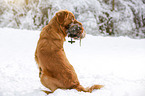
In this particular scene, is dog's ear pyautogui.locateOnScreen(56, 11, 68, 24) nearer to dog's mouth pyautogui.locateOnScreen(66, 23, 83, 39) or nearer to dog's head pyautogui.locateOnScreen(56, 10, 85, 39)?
dog's head pyautogui.locateOnScreen(56, 10, 85, 39)

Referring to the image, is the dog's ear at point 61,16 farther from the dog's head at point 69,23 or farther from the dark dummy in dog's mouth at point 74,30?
the dark dummy in dog's mouth at point 74,30

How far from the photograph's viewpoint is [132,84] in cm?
255

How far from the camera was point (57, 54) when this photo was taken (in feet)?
6.36

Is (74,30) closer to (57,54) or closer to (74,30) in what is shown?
(74,30)

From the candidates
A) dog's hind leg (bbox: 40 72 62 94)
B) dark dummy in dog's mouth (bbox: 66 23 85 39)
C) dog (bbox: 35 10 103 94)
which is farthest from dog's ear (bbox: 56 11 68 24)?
dog's hind leg (bbox: 40 72 62 94)

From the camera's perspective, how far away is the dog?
6.32ft

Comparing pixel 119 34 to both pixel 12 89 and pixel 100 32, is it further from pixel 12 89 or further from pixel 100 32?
pixel 12 89

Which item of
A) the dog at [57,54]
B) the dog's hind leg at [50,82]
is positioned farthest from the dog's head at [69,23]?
the dog's hind leg at [50,82]

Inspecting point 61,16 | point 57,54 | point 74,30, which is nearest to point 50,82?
point 57,54

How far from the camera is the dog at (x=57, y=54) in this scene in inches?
75.8

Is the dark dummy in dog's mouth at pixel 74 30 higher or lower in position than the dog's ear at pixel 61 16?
lower

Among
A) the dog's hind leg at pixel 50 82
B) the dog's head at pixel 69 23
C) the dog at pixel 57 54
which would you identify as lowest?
the dog's hind leg at pixel 50 82

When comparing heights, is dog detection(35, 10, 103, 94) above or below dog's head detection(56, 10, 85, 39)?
below

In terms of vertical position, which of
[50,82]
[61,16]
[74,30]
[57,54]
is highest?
[61,16]
